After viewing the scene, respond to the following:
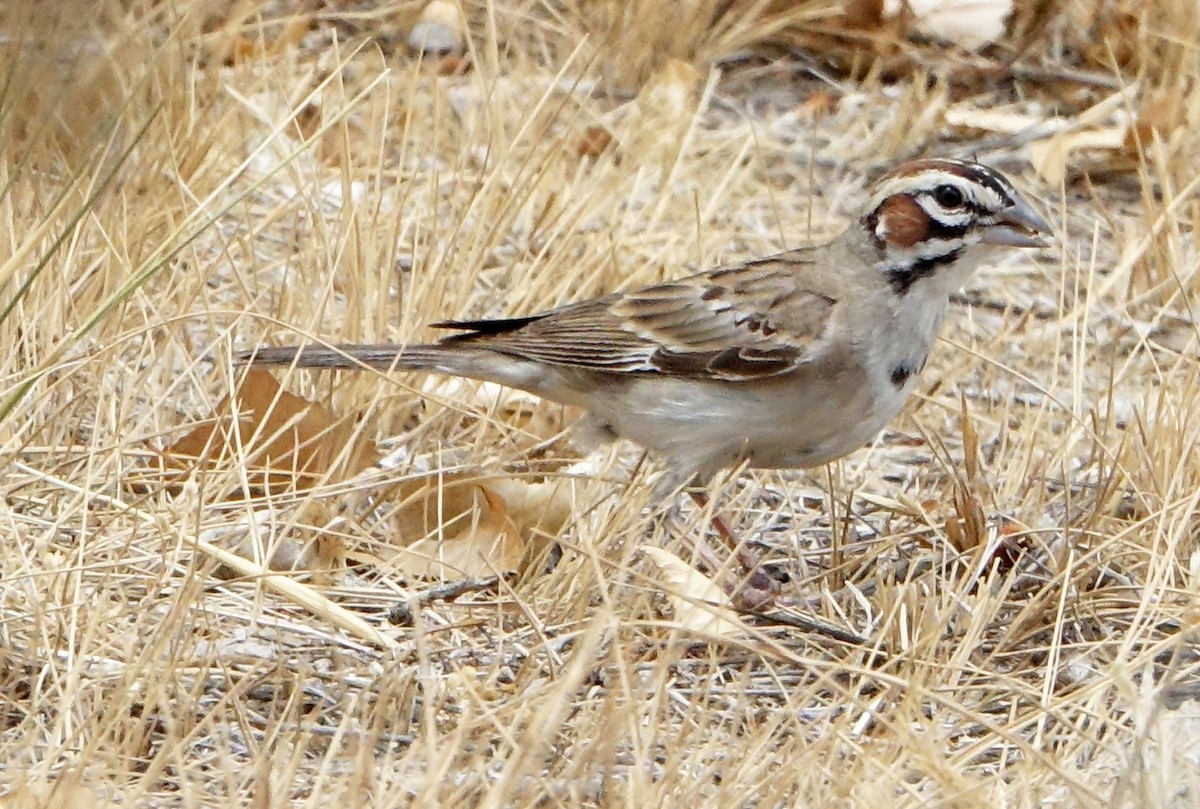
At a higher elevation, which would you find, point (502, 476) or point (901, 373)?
point (901, 373)

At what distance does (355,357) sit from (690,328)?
2.71 ft

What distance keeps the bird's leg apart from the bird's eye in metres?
0.88

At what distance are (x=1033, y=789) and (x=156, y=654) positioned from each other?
1.44 meters

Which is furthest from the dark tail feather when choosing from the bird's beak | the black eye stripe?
the bird's beak

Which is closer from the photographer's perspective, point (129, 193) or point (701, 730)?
point (701, 730)

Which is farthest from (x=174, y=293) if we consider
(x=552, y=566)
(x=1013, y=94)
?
(x=1013, y=94)

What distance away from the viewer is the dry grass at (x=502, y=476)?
300 centimetres

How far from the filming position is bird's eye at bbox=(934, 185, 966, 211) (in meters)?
4.33

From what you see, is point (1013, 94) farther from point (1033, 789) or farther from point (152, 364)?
point (1033, 789)

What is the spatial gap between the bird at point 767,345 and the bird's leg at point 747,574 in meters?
0.01

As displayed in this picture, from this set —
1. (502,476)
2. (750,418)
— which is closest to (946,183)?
(750,418)

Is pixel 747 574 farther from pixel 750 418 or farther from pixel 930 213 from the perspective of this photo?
pixel 930 213

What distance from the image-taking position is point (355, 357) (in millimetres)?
4406

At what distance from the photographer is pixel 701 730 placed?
2930 millimetres
